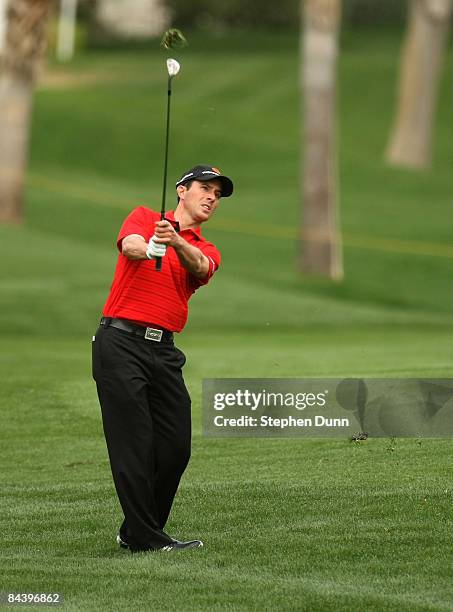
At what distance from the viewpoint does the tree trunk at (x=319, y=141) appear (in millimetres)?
26656

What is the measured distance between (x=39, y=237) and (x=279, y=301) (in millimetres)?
6839

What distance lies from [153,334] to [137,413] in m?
0.42

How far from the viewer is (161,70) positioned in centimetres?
6159

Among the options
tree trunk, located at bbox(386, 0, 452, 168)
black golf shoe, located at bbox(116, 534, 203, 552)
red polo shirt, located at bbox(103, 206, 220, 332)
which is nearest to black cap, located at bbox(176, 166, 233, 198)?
red polo shirt, located at bbox(103, 206, 220, 332)

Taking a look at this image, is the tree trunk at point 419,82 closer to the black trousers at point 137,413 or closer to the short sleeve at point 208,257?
the short sleeve at point 208,257

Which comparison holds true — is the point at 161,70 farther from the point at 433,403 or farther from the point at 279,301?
the point at 433,403

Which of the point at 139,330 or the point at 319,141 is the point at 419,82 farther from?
the point at 139,330

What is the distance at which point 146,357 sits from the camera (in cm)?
787

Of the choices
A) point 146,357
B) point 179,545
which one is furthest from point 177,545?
point 146,357

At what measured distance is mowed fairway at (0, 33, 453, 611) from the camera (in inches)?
293

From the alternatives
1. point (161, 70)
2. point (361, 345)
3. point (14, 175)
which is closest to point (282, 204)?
point (14, 175)

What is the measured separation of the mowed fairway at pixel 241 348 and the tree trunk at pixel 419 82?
4.99ft

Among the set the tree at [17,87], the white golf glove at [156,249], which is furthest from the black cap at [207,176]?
the tree at [17,87]

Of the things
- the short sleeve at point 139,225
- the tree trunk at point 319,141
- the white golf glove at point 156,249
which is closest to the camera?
the white golf glove at point 156,249
